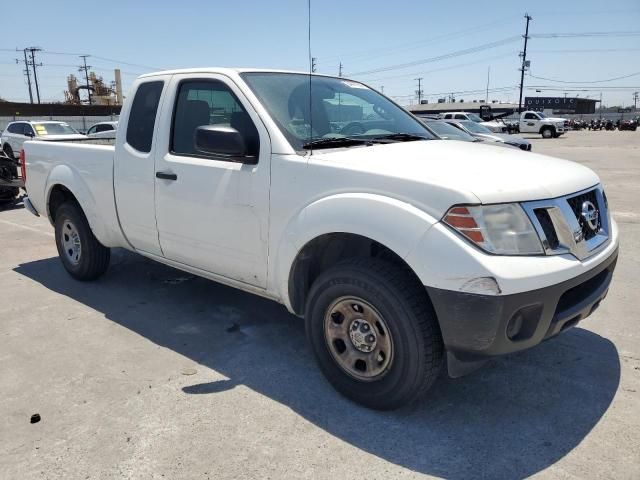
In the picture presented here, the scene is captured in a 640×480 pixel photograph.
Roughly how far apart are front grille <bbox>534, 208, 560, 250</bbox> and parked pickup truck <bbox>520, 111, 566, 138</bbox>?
38142 mm

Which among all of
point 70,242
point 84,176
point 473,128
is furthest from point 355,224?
point 473,128

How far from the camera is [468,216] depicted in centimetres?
253

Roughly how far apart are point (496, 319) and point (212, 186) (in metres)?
2.06

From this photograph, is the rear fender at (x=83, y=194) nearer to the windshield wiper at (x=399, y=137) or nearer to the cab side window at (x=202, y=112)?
the cab side window at (x=202, y=112)

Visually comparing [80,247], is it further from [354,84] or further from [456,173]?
[456,173]

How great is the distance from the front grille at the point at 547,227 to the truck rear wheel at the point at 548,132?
38.2 metres

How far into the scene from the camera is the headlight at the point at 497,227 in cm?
252

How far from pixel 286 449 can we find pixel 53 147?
4160mm

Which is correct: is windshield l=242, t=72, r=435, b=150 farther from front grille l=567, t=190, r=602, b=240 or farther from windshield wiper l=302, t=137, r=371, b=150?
front grille l=567, t=190, r=602, b=240

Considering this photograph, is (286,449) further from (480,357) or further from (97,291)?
(97,291)

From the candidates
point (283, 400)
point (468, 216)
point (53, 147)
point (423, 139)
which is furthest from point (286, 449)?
point (53, 147)

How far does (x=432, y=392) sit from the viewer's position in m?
3.26

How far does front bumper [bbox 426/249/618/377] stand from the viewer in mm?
2504

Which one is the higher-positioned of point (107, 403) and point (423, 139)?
point (423, 139)
